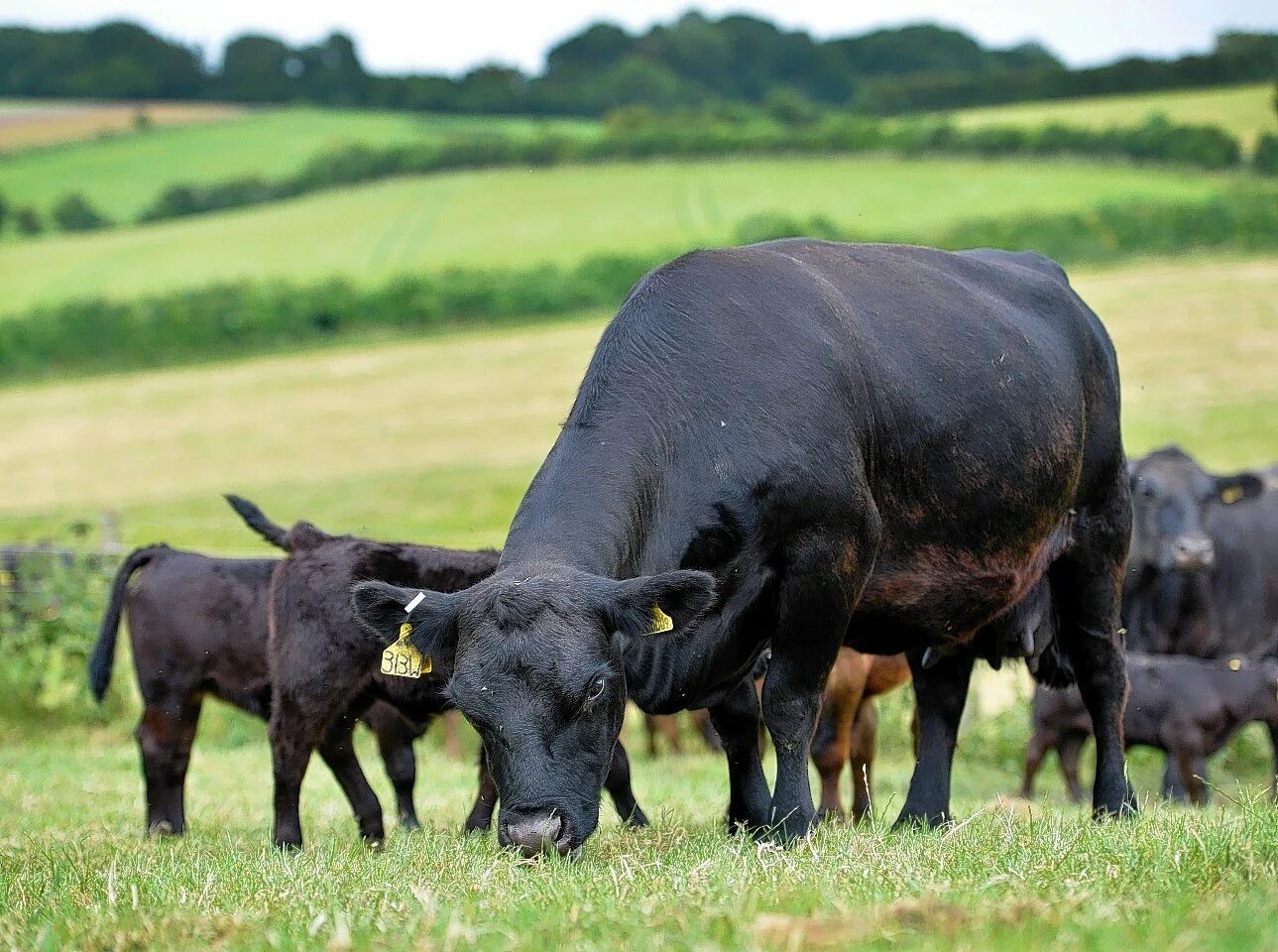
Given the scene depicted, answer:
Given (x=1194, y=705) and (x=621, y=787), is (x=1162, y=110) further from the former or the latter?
(x=621, y=787)

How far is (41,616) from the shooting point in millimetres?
15523

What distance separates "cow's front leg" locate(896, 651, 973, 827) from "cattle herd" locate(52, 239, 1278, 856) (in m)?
0.02

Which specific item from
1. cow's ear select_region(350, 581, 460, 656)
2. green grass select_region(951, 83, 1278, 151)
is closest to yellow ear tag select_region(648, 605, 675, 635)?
cow's ear select_region(350, 581, 460, 656)

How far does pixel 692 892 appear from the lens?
4.14 metres

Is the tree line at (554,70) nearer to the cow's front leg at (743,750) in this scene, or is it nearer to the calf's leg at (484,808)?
the calf's leg at (484,808)

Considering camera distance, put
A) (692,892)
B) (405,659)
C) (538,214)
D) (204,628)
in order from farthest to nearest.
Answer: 1. (538,214)
2. (204,628)
3. (405,659)
4. (692,892)

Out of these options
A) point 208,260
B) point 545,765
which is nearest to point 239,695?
point 545,765

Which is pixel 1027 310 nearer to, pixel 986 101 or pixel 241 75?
pixel 986 101

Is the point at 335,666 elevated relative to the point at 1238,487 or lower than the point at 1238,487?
elevated

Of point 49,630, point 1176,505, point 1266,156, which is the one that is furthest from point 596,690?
point 1266,156

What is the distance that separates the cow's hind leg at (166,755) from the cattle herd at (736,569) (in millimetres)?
18

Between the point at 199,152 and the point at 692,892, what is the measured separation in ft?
238

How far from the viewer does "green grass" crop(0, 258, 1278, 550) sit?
3528cm

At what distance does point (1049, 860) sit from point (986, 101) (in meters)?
66.3
